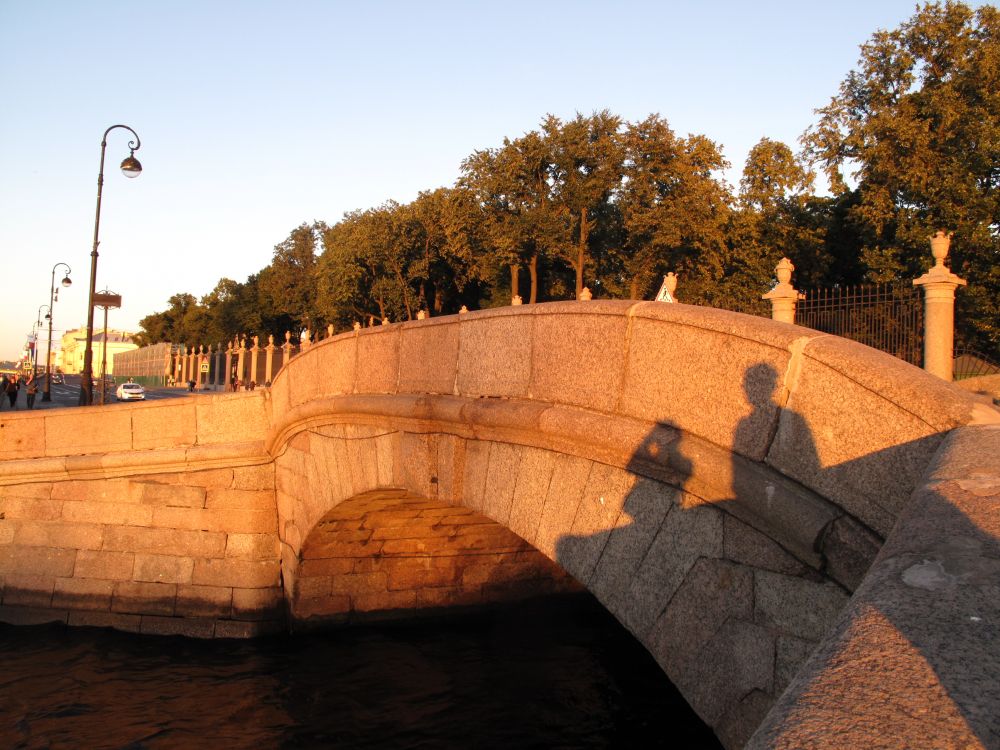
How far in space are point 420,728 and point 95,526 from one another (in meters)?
5.43

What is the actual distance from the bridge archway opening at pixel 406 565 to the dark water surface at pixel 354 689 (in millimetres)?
251

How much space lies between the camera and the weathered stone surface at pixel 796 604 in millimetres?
3100

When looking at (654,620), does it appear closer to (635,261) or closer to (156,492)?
(156,492)

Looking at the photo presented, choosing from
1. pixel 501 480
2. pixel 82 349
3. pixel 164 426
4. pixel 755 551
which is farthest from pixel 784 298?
pixel 82 349

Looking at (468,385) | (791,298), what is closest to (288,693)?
(468,385)

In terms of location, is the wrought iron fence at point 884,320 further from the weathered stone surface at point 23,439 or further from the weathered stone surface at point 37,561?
the weathered stone surface at point 23,439

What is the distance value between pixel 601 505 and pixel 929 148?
27145 millimetres

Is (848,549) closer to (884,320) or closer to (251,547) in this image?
(884,320)

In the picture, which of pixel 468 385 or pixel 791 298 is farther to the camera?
pixel 791 298

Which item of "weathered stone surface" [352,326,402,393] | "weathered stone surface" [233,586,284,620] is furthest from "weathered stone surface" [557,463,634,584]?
"weathered stone surface" [233,586,284,620]

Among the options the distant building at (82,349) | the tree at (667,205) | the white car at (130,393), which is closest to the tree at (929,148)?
the tree at (667,205)

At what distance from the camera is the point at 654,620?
3996 millimetres

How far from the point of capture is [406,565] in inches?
405

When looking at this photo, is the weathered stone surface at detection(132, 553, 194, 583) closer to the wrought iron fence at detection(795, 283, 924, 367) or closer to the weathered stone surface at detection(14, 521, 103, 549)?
the weathered stone surface at detection(14, 521, 103, 549)
